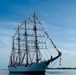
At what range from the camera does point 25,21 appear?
116m

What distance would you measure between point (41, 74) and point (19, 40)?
34188 mm

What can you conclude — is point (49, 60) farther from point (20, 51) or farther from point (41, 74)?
point (20, 51)

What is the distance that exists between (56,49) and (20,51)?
34373mm

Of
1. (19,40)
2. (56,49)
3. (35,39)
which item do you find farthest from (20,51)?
(56,49)

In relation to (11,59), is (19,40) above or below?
above

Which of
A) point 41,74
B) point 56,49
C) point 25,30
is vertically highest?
point 25,30

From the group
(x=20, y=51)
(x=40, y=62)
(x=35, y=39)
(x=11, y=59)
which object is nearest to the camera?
(x=40, y=62)

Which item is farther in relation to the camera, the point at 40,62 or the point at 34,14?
the point at 34,14

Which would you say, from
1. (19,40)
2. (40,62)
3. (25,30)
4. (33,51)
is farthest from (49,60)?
(19,40)

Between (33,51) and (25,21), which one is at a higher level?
(25,21)

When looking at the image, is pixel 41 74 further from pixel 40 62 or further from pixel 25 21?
pixel 25 21

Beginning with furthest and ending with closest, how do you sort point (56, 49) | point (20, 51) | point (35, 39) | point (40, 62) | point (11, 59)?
point (11, 59)
point (20, 51)
point (35, 39)
point (40, 62)
point (56, 49)

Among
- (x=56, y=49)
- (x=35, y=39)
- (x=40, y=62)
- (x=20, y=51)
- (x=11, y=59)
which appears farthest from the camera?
(x=11, y=59)

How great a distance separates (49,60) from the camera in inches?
3952
